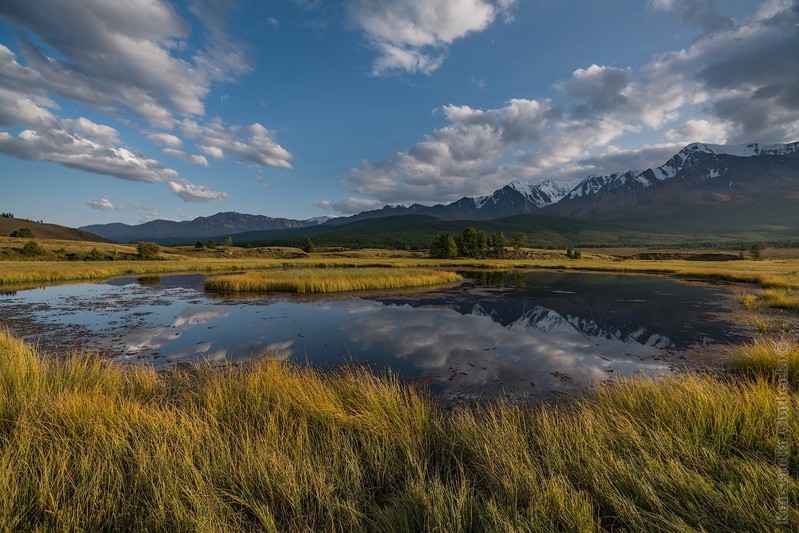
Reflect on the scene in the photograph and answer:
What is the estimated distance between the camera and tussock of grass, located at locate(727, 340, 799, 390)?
9812 millimetres

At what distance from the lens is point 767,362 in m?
10.9

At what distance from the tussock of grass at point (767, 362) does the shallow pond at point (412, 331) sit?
7.55 ft

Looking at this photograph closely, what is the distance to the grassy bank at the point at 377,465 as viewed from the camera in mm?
4168

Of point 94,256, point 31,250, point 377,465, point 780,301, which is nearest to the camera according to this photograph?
point 377,465

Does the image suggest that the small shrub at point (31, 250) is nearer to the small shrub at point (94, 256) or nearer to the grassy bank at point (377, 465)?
the small shrub at point (94, 256)

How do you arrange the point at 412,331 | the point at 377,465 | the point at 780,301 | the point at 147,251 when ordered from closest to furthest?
1. the point at 377,465
2. the point at 412,331
3. the point at 780,301
4. the point at 147,251

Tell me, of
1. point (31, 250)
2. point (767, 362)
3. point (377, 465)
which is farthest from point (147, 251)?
point (767, 362)

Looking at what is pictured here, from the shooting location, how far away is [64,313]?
23.1 metres

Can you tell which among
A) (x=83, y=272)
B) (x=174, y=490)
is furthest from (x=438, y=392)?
(x=83, y=272)

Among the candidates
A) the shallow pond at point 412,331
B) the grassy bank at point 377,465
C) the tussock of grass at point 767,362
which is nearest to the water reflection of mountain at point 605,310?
the shallow pond at point 412,331

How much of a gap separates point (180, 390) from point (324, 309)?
677 inches

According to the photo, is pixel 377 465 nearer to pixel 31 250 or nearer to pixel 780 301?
pixel 780 301

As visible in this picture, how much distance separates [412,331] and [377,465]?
1438cm

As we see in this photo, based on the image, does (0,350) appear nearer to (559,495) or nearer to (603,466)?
(559,495)
